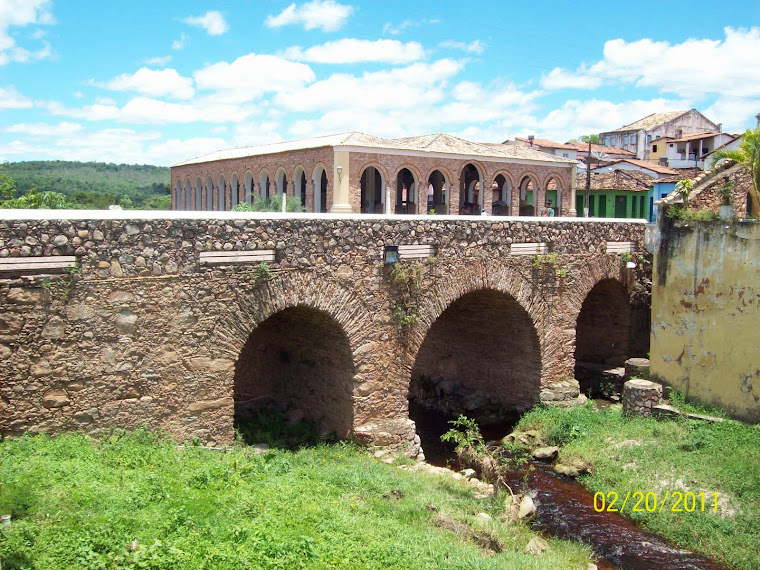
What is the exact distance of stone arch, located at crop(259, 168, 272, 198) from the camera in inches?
1174

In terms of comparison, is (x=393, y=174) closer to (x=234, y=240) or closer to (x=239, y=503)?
(x=234, y=240)

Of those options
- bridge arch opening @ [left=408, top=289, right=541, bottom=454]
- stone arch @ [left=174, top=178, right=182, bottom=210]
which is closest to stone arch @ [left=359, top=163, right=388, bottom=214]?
stone arch @ [left=174, top=178, right=182, bottom=210]

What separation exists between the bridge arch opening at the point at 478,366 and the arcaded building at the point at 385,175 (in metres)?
9.62

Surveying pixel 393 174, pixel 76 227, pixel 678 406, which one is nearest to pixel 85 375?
pixel 76 227

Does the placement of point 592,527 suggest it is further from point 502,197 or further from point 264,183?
point 502,197

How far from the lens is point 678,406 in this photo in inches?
488

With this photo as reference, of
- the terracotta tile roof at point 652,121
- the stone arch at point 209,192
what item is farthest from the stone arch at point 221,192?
the terracotta tile roof at point 652,121

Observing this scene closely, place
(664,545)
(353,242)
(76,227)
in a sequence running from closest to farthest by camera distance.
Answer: (76,227)
(664,545)
(353,242)

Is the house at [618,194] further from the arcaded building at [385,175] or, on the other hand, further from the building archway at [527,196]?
the building archway at [527,196]

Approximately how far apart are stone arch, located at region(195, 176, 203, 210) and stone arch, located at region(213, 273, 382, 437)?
1014 inches

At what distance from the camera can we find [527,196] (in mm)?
35438

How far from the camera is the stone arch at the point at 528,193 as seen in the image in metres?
31.1

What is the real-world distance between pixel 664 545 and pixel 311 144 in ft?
70.2
